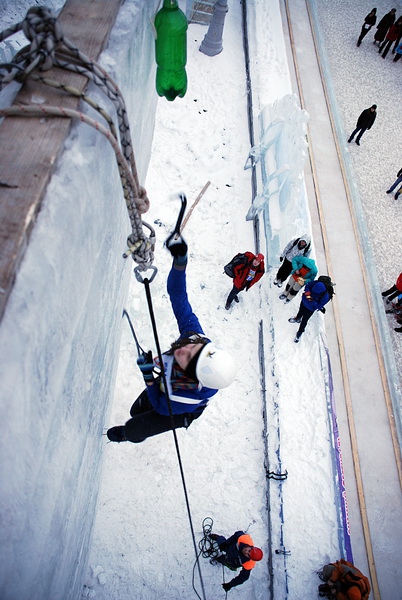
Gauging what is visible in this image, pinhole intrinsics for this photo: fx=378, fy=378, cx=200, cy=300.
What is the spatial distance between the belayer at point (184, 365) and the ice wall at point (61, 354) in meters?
0.46

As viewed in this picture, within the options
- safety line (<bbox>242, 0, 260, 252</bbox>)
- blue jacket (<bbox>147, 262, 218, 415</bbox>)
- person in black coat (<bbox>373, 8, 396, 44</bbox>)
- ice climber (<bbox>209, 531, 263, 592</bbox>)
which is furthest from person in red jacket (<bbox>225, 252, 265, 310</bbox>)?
person in black coat (<bbox>373, 8, 396, 44</bbox>)

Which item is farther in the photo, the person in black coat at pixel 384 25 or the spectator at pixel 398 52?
the spectator at pixel 398 52

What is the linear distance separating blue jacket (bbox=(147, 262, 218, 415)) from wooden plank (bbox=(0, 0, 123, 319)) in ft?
4.03

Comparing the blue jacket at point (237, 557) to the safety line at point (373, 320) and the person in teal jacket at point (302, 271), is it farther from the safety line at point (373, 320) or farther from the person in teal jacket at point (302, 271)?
the person in teal jacket at point (302, 271)

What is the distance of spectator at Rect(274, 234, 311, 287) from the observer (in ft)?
16.9

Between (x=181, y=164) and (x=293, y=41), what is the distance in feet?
21.5

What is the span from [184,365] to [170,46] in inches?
101

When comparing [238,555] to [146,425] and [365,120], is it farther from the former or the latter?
[365,120]

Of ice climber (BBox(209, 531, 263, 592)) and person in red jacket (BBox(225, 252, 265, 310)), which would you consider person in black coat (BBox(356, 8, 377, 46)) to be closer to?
person in red jacket (BBox(225, 252, 265, 310))

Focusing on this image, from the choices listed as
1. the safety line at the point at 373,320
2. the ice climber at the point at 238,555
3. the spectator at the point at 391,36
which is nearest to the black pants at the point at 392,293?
the safety line at the point at 373,320

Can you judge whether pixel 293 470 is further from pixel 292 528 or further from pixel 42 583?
pixel 42 583

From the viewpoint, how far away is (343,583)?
364 centimetres

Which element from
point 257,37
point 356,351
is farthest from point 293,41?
point 356,351

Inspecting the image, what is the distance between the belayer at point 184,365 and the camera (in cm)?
259
